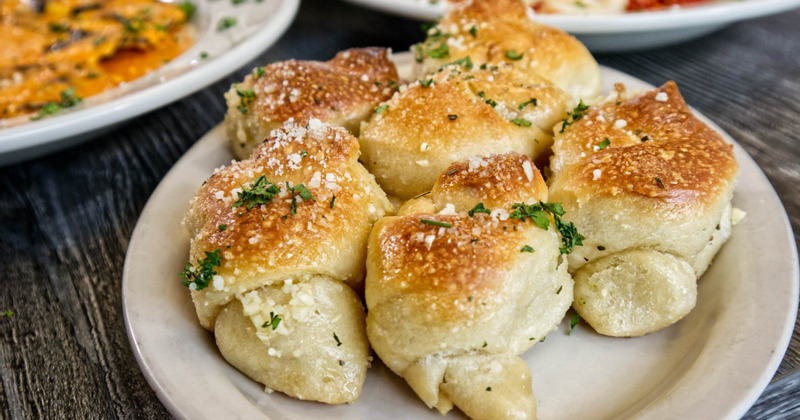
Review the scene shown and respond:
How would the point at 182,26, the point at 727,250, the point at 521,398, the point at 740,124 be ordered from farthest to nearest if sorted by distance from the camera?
the point at 182,26, the point at 740,124, the point at 727,250, the point at 521,398

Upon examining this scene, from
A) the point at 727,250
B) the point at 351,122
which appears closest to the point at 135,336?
the point at 351,122

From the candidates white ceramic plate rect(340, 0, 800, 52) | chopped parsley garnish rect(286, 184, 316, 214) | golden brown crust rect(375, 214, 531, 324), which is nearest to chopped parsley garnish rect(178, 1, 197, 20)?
white ceramic plate rect(340, 0, 800, 52)

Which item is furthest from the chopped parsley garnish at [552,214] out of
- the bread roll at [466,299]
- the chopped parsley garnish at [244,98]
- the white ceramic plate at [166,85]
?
the white ceramic plate at [166,85]

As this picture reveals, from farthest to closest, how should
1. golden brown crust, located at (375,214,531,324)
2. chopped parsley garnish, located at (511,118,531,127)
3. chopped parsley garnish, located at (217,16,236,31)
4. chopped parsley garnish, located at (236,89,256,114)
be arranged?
chopped parsley garnish, located at (217,16,236,31), chopped parsley garnish, located at (236,89,256,114), chopped parsley garnish, located at (511,118,531,127), golden brown crust, located at (375,214,531,324)

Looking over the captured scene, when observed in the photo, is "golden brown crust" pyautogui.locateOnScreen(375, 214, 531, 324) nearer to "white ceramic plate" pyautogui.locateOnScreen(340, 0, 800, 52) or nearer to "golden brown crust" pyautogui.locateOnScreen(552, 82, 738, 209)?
"golden brown crust" pyautogui.locateOnScreen(552, 82, 738, 209)

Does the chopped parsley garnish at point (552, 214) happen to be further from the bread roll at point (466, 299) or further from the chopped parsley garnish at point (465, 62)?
the chopped parsley garnish at point (465, 62)

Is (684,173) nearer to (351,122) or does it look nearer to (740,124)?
(351,122)
